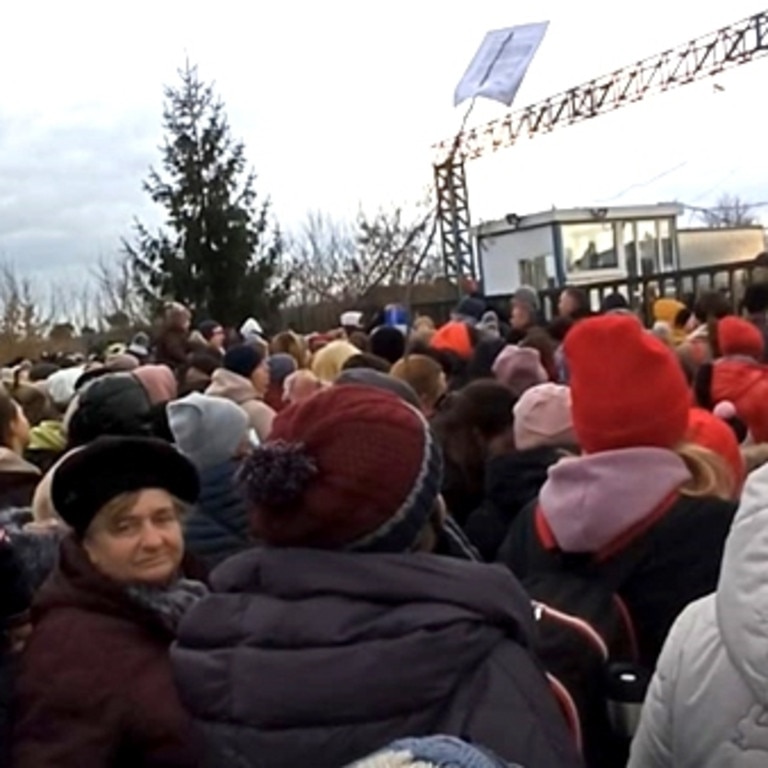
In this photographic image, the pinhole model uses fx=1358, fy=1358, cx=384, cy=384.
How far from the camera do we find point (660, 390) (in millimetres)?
3463

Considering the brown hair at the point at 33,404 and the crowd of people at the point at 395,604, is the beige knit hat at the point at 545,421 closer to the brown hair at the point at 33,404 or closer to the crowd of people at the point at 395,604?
the crowd of people at the point at 395,604

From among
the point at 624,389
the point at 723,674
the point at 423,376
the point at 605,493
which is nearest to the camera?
the point at 723,674

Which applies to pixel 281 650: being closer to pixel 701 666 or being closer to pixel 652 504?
pixel 701 666

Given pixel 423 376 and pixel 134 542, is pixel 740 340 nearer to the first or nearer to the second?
pixel 423 376

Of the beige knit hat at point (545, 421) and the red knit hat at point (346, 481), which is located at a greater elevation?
the red knit hat at point (346, 481)

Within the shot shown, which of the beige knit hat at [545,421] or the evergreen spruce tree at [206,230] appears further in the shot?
the evergreen spruce tree at [206,230]

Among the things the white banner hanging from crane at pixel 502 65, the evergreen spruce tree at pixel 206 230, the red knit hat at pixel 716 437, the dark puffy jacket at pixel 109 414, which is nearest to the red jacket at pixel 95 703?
the red knit hat at pixel 716 437

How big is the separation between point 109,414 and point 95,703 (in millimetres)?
2917

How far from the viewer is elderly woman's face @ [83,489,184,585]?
308 centimetres

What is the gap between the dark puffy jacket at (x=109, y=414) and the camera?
17.9ft

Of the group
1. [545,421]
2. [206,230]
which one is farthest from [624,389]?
[206,230]

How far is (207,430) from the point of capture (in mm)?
4836

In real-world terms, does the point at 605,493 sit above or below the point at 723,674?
above

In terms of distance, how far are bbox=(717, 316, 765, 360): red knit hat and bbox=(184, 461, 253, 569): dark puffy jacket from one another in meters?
3.32
